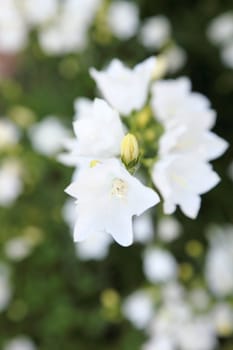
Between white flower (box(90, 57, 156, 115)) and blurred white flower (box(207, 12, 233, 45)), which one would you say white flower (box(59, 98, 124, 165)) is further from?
blurred white flower (box(207, 12, 233, 45))

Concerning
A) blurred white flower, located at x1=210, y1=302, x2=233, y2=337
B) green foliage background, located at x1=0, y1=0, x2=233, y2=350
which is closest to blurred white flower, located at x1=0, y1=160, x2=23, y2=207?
green foliage background, located at x1=0, y1=0, x2=233, y2=350

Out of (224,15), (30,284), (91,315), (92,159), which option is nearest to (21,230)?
(30,284)

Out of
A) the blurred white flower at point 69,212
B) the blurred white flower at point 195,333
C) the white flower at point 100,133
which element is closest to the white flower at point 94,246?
the blurred white flower at point 69,212

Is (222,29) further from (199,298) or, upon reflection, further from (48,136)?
(199,298)

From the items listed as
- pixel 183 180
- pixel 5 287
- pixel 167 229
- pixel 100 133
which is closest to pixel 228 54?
pixel 167 229

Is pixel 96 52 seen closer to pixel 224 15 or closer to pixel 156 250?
pixel 224 15

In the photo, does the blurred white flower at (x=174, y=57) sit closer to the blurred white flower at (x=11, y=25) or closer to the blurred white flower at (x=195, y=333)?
the blurred white flower at (x=11, y=25)
